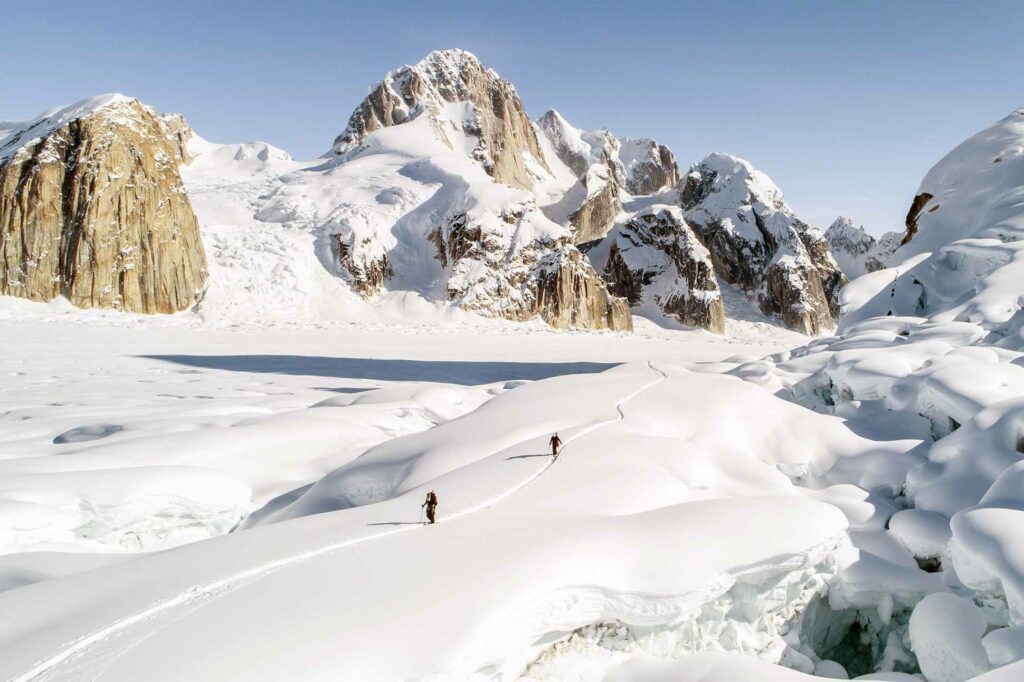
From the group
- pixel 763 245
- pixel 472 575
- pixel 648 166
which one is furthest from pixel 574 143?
pixel 472 575

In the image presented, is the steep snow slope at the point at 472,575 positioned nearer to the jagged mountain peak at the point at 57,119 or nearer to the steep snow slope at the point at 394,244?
the steep snow slope at the point at 394,244

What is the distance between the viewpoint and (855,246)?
91.5 meters

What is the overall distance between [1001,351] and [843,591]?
8999 millimetres

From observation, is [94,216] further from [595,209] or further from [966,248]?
[595,209]

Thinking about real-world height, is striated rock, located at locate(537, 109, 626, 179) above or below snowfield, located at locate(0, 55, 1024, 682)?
above

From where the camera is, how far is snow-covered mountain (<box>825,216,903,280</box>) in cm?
8731

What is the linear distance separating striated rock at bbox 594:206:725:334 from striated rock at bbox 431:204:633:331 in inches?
558

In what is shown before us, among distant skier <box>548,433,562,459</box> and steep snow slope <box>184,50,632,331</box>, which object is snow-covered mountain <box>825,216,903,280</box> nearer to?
steep snow slope <box>184,50,632,331</box>

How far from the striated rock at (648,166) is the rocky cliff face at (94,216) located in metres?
80.5

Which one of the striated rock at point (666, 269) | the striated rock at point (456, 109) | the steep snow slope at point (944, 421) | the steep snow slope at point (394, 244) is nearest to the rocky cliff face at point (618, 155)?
the striated rock at point (456, 109)

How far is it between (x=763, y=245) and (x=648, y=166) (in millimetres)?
41983

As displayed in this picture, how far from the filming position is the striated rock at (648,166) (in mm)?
104000

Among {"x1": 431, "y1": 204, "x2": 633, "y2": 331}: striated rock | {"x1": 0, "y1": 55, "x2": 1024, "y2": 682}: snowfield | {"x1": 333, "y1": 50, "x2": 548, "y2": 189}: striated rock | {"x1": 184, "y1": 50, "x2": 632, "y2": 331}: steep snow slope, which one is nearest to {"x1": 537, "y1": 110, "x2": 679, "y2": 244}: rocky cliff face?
{"x1": 333, "y1": 50, "x2": 548, "y2": 189}: striated rock

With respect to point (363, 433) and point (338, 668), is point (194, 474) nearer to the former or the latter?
point (363, 433)
